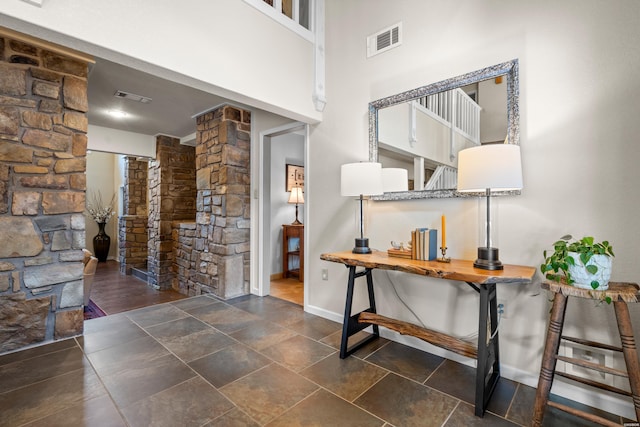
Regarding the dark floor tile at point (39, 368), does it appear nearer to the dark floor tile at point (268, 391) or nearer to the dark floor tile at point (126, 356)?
the dark floor tile at point (126, 356)

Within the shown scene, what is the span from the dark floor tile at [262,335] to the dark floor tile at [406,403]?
954 millimetres

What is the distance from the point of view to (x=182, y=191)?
557 cm

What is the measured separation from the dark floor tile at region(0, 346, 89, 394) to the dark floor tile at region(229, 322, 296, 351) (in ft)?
3.53

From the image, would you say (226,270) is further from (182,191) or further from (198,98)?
(182,191)

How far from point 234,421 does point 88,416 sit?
768 mm

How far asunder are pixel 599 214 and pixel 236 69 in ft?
8.23

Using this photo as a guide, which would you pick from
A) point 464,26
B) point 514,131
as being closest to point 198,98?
point 464,26

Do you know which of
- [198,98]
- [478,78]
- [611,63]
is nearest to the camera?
[611,63]

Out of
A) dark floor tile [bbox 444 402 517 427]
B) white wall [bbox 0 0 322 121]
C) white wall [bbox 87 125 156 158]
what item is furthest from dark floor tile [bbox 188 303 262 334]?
white wall [bbox 87 125 156 158]

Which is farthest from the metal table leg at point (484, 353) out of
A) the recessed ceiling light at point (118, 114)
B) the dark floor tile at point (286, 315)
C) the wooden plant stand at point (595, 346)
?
the recessed ceiling light at point (118, 114)

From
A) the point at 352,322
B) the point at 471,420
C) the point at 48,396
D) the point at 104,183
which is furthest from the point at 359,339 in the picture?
the point at 104,183

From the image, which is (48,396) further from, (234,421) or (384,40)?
(384,40)

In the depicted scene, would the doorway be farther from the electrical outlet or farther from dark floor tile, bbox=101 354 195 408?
the electrical outlet

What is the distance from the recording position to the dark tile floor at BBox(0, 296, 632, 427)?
1569mm
